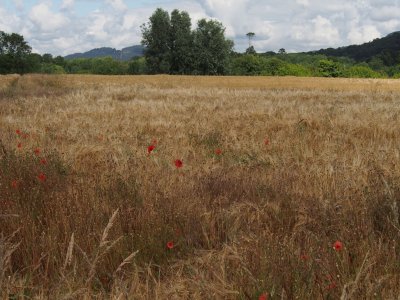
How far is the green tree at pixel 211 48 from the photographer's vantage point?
245 ft

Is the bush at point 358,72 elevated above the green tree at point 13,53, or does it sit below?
below

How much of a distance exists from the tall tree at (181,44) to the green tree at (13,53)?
97.6 ft

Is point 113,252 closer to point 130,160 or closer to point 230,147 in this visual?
point 130,160

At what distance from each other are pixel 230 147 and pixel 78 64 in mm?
135516

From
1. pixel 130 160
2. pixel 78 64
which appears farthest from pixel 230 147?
pixel 78 64

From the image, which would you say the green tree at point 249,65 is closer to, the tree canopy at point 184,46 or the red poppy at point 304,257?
the tree canopy at point 184,46

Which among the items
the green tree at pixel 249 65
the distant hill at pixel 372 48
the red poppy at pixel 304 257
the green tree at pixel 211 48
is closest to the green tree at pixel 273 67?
the green tree at pixel 249 65

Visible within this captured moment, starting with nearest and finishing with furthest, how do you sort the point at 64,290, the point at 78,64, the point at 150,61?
the point at 64,290
the point at 150,61
the point at 78,64

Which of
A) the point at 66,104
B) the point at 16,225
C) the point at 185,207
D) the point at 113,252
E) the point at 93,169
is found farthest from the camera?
the point at 66,104

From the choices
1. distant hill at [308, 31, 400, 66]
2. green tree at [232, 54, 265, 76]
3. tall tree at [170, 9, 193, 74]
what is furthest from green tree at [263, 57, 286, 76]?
distant hill at [308, 31, 400, 66]

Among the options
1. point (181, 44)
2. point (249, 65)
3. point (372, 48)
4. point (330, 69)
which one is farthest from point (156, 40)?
point (372, 48)

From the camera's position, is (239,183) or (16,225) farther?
(239,183)

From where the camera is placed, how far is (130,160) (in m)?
5.70

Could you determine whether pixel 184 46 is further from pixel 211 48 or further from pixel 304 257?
pixel 304 257
